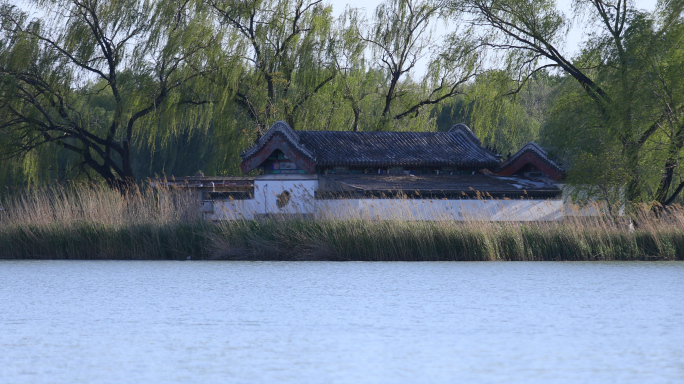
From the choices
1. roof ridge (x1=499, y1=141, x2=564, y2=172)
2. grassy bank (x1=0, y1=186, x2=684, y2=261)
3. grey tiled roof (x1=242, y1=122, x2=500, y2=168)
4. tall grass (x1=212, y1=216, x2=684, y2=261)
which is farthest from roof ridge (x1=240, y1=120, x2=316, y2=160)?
roof ridge (x1=499, y1=141, x2=564, y2=172)

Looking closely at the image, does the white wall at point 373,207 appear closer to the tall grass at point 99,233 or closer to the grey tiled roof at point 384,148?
the grey tiled roof at point 384,148

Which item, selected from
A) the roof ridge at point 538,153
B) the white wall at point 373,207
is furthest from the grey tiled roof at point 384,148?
the white wall at point 373,207

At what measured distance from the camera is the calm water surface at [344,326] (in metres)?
5.90

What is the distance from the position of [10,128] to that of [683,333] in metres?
21.5

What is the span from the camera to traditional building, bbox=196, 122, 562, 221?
1927cm

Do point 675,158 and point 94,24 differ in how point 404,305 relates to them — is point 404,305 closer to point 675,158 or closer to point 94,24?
point 675,158

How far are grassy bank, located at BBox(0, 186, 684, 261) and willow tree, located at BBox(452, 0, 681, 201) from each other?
214 centimetres

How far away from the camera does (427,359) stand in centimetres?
632

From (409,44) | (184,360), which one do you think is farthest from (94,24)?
(184,360)

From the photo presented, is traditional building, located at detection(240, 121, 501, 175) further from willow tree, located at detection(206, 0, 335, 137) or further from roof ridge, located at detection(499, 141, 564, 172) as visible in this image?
willow tree, located at detection(206, 0, 335, 137)

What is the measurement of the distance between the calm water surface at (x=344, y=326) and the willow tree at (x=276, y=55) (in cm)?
1354

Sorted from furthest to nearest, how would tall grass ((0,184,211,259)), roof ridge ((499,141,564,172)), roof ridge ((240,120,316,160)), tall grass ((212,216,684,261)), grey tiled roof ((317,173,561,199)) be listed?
roof ridge ((499,141,564,172)) < roof ridge ((240,120,316,160)) < grey tiled roof ((317,173,561,199)) < tall grass ((0,184,211,259)) < tall grass ((212,216,684,261))

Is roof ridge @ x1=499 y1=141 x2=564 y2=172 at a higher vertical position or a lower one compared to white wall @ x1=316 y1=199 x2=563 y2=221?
higher

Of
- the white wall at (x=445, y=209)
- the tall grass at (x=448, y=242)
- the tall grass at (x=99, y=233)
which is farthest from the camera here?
the white wall at (x=445, y=209)
